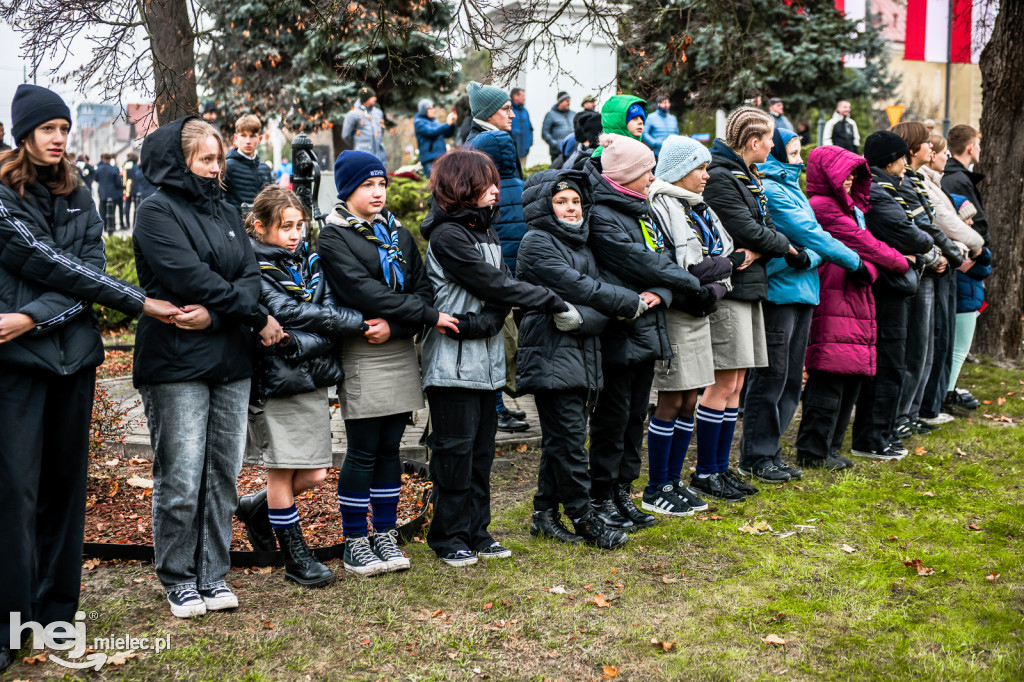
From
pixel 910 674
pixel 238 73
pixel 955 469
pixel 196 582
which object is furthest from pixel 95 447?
pixel 238 73

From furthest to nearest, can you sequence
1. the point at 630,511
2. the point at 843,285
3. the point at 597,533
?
the point at 843,285 → the point at 630,511 → the point at 597,533

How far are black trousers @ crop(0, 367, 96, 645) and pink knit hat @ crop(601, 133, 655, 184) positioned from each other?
294cm

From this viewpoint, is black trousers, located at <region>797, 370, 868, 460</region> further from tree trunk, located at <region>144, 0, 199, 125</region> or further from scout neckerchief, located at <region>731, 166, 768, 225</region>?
tree trunk, located at <region>144, 0, 199, 125</region>

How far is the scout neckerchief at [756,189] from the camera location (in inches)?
247

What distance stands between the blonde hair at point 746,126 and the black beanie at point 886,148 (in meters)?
1.37

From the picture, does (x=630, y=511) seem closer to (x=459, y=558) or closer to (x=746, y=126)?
(x=459, y=558)

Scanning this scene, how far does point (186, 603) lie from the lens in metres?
4.32

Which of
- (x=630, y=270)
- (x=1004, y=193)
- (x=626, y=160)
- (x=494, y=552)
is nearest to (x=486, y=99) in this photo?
(x=626, y=160)

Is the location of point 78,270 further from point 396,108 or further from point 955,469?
point 396,108

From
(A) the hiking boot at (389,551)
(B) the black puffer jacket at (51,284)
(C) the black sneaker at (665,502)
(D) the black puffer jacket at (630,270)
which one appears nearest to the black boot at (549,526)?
(C) the black sneaker at (665,502)

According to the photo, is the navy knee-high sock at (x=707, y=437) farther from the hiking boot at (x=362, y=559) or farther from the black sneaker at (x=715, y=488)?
the hiking boot at (x=362, y=559)

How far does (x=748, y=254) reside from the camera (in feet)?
20.0

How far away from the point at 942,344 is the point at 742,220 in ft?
10.5

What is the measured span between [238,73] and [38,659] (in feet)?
66.2
